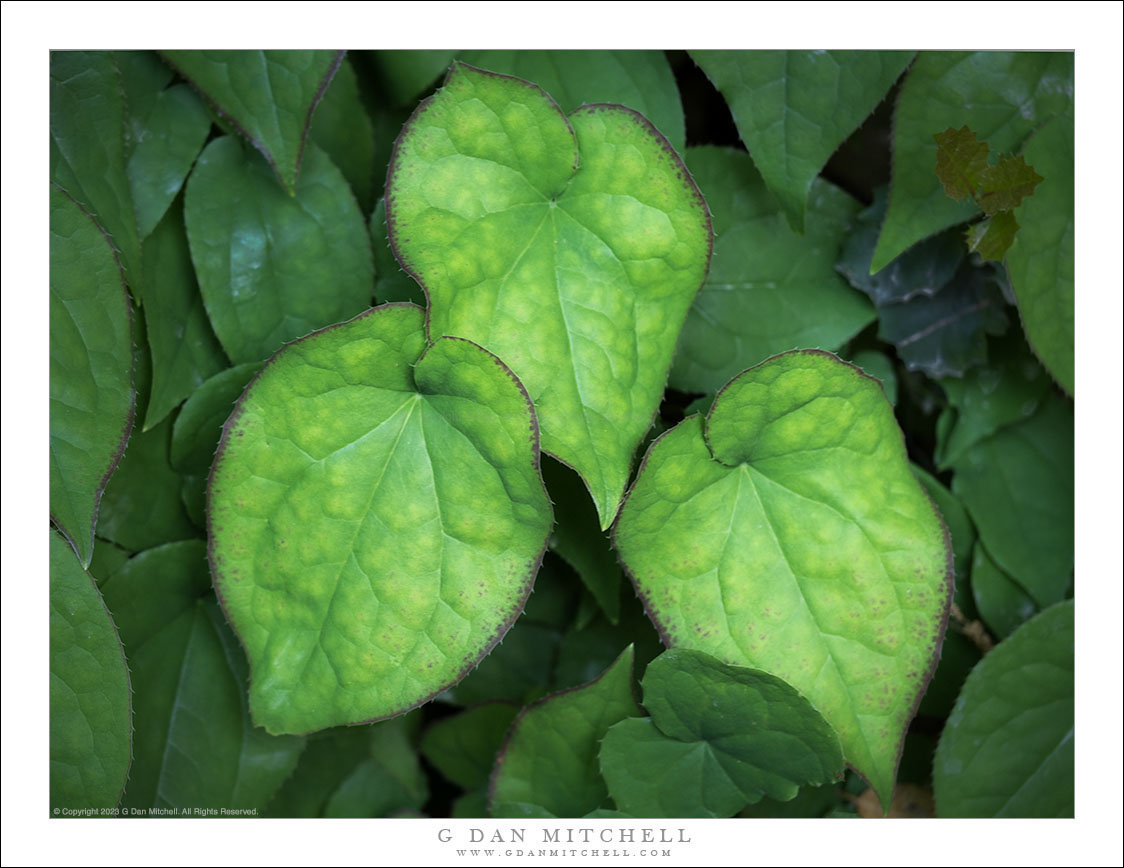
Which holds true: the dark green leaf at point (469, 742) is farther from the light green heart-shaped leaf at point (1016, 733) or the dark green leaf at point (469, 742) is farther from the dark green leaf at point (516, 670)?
the light green heart-shaped leaf at point (1016, 733)

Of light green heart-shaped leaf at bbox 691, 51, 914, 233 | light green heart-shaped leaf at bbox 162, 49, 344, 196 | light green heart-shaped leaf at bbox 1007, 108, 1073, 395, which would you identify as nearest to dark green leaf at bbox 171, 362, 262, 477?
light green heart-shaped leaf at bbox 162, 49, 344, 196

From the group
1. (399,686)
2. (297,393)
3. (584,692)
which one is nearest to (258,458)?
(297,393)

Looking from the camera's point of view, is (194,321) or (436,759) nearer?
(194,321)

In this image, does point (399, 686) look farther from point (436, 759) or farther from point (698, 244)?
point (698, 244)

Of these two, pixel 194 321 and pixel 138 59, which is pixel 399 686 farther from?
pixel 138 59

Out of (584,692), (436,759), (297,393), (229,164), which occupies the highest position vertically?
(229,164)

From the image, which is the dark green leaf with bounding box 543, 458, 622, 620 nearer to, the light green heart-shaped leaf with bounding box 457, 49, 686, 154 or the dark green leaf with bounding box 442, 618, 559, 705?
the dark green leaf with bounding box 442, 618, 559, 705

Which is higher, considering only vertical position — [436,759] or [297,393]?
[297,393]
